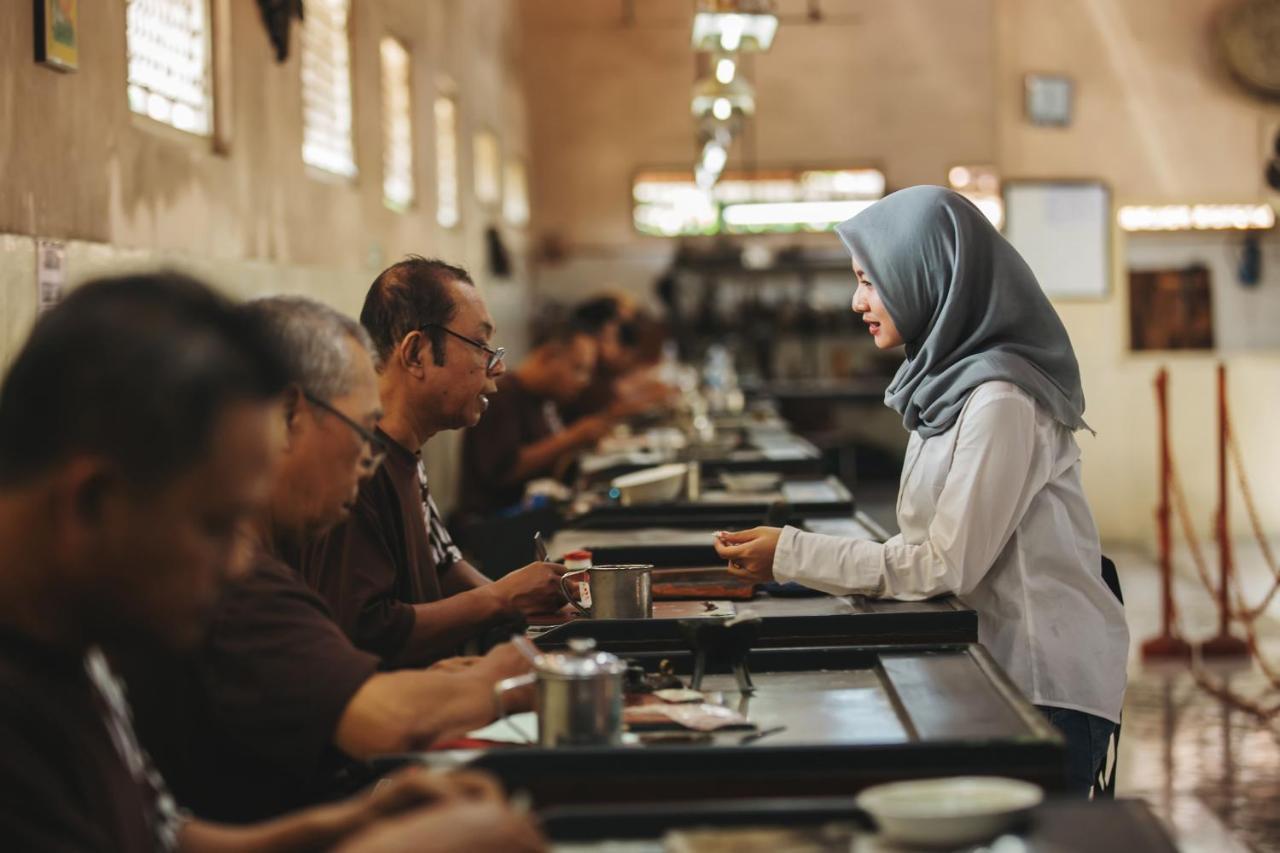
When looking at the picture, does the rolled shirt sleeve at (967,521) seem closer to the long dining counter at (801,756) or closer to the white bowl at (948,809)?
the long dining counter at (801,756)

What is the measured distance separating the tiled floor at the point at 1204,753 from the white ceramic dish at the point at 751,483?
4.88 feet

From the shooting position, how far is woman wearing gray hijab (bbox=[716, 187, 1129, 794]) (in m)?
2.65

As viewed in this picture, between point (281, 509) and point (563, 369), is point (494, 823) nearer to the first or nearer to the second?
point (281, 509)

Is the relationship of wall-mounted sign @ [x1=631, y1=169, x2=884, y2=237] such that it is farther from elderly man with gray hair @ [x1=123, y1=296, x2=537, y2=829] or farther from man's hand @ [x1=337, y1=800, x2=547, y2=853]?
man's hand @ [x1=337, y1=800, x2=547, y2=853]

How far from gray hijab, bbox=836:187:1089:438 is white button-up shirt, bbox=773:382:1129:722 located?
5 cm

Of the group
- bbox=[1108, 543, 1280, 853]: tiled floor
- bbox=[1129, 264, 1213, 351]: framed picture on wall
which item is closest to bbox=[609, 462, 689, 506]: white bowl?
bbox=[1108, 543, 1280, 853]: tiled floor

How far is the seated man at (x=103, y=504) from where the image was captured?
4.03ft

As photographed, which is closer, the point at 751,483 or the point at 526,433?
the point at 751,483

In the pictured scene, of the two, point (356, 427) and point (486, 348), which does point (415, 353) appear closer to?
point (486, 348)

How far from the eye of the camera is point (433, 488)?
832cm

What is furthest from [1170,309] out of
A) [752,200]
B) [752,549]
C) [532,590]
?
[532,590]

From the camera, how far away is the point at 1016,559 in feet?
8.89

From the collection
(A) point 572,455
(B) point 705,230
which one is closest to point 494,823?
(A) point 572,455

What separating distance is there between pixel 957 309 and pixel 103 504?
6.16ft
